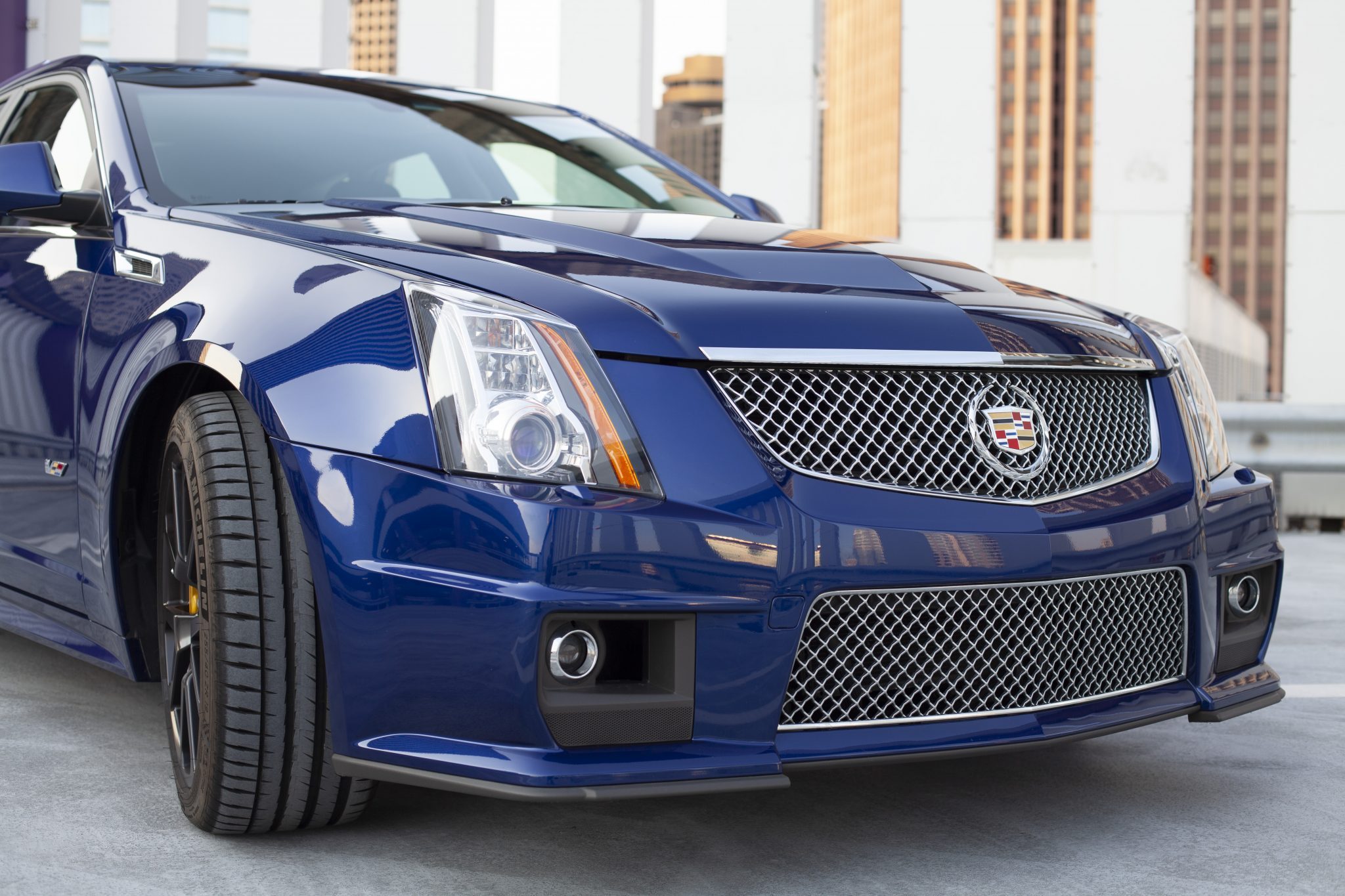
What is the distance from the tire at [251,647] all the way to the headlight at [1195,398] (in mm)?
1538

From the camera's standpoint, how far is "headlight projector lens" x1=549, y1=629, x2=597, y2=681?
7.10ft

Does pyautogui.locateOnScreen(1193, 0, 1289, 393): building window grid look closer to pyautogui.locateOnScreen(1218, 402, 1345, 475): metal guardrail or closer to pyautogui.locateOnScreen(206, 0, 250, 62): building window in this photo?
pyautogui.locateOnScreen(206, 0, 250, 62): building window

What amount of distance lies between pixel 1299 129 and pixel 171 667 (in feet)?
25.2

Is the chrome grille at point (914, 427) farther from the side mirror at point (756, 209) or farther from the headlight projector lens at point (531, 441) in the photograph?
the side mirror at point (756, 209)

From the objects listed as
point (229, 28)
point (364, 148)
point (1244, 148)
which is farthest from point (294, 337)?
point (1244, 148)

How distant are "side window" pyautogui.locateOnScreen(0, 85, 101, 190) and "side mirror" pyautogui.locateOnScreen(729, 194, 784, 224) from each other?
163cm

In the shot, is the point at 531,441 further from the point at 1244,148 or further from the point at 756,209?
the point at 1244,148

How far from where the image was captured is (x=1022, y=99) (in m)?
114

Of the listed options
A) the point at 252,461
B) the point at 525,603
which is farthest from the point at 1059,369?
the point at 252,461

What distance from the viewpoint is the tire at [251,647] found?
7.67 ft

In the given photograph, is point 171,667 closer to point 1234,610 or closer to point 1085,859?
point 1085,859

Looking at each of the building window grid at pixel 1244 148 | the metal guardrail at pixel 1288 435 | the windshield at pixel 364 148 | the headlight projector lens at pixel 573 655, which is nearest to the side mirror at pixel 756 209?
the windshield at pixel 364 148

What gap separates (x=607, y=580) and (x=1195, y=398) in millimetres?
1358

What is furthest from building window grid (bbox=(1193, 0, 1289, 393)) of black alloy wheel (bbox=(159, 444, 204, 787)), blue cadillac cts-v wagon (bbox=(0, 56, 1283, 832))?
black alloy wheel (bbox=(159, 444, 204, 787))
